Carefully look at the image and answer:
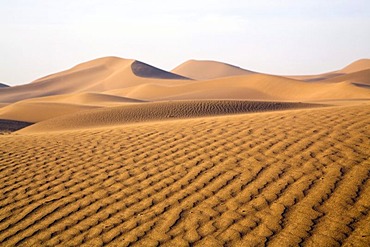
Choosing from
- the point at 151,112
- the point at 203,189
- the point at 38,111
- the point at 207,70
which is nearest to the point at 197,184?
the point at 203,189

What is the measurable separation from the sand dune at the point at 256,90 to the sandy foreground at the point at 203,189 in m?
26.7

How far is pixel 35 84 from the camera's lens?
8775cm

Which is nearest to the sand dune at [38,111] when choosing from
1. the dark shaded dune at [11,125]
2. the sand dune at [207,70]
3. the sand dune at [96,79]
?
the dark shaded dune at [11,125]

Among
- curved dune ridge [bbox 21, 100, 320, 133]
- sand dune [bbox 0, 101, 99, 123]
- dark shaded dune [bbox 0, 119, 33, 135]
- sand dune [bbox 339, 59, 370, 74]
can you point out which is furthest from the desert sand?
sand dune [bbox 339, 59, 370, 74]

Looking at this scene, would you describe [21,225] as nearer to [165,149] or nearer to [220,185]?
[220,185]

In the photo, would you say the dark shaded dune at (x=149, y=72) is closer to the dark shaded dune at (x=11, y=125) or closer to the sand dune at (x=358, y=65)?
the dark shaded dune at (x=11, y=125)

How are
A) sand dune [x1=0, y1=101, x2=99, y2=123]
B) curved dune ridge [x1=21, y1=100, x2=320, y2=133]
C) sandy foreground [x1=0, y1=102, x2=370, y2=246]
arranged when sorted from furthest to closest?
1. sand dune [x1=0, y1=101, x2=99, y2=123]
2. curved dune ridge [x1=21, y1=100, x2=320, y2=133]
3. sandy foreground [x1=0, y1=102, x2=370, y2=246]

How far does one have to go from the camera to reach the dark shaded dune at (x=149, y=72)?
8388cm

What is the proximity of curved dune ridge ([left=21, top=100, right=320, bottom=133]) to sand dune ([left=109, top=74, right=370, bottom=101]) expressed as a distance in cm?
1453

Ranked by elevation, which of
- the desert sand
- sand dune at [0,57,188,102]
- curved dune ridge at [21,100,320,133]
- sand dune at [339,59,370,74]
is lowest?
sand dune at [339,59,370,74]

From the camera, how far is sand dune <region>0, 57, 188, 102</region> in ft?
257

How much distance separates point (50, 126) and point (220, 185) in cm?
1414

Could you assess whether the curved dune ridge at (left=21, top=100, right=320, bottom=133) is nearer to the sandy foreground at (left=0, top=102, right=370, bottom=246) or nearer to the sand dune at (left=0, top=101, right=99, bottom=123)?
the sand dune at (left=0, top=101, right=99, bottom=123)

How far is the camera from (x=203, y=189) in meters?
5.88
